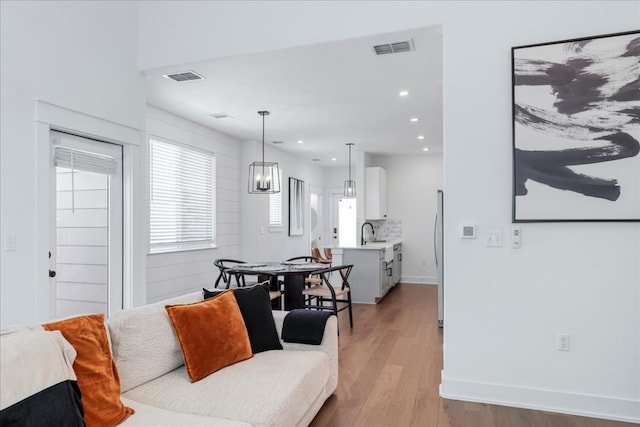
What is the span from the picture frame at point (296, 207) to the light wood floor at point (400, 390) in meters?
3.84

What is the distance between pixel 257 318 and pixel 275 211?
18.1 ft

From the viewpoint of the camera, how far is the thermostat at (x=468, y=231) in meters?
3.09

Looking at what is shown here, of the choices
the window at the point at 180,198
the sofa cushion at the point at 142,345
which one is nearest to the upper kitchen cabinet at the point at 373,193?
the window at the point at 180,198

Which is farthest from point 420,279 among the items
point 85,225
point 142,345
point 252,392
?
point 142,345

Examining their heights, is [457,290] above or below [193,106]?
below

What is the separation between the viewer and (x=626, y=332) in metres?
2.78

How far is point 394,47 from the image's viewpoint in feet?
11.9

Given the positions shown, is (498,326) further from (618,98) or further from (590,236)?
(618,98)

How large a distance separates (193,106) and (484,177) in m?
3.76

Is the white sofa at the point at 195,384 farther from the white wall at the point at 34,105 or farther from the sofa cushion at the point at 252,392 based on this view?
the white wall at the point at 34,105

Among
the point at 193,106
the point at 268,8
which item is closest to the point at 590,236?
the point at 268,8

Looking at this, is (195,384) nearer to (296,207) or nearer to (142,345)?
(142,345)

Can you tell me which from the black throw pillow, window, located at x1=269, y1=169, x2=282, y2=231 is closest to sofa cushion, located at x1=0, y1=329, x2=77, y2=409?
the black throw pillow

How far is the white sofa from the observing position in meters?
1.95
